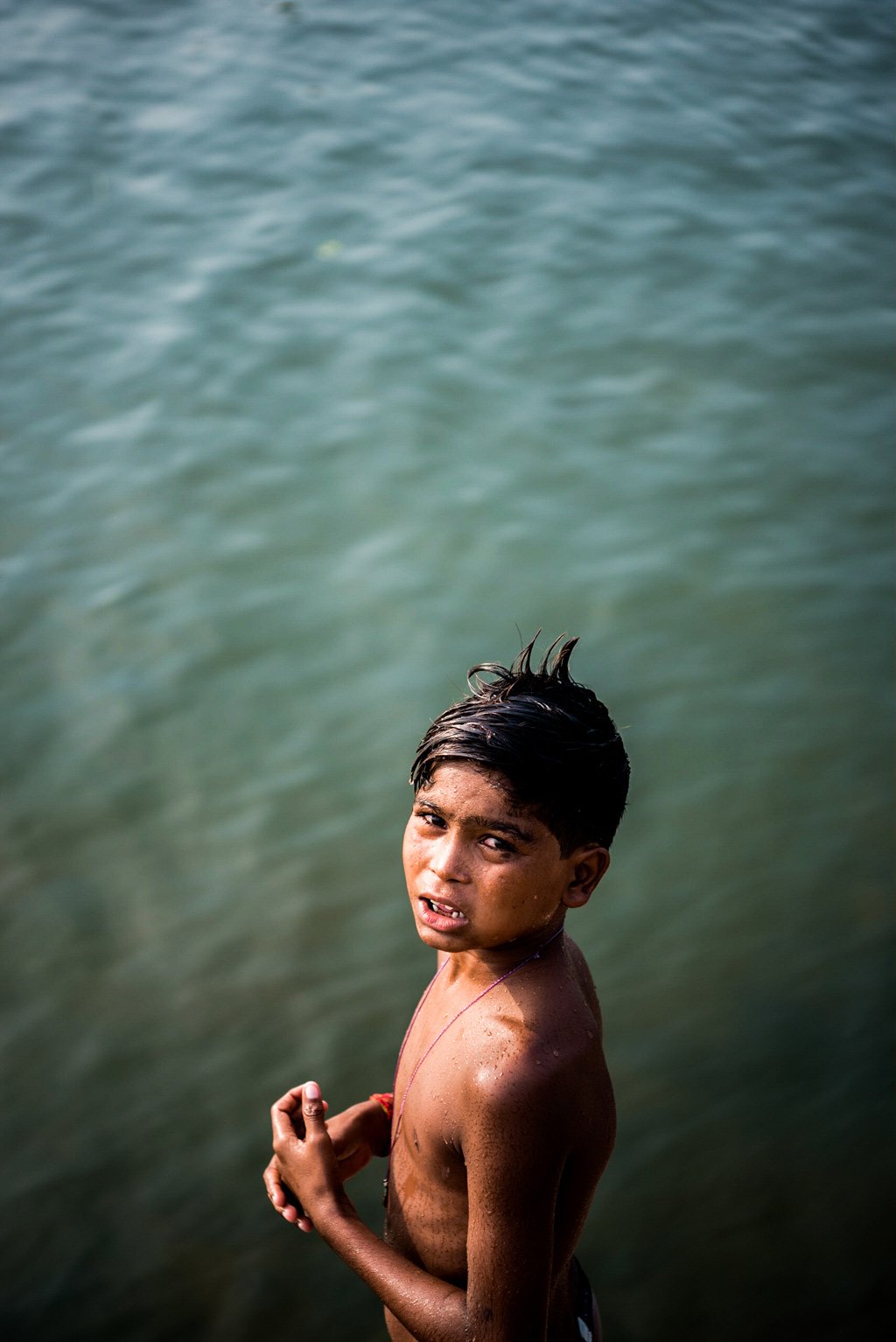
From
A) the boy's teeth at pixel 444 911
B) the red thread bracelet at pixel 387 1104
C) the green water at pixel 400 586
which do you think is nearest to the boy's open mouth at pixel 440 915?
the boy's teeth at pixel 444 911

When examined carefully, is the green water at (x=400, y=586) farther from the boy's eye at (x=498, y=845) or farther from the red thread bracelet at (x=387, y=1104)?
the boy's eye at (x=498, y=845)

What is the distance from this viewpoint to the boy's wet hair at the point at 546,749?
4.27ft

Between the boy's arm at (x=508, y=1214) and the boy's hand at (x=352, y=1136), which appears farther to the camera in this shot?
the boy's hand at (x=352, y=1136)

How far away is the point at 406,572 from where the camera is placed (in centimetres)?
384

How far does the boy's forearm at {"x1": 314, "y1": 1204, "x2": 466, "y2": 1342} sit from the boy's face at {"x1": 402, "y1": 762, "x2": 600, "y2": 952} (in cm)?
35

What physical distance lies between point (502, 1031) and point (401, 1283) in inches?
11.9

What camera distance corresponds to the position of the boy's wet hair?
130 centimetres

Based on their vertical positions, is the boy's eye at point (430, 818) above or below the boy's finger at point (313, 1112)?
above

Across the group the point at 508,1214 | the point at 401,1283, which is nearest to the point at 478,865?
the point at 508,1214

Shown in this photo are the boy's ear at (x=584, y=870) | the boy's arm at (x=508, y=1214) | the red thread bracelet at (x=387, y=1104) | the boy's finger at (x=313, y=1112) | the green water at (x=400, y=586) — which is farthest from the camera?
the green water at (x=400, y=586)

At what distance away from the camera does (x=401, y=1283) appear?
1.36m

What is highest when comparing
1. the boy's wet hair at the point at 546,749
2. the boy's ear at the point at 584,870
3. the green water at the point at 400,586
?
the boy's wet hair at the point at 546,749

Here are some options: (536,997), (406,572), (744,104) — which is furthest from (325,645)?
(744,104)

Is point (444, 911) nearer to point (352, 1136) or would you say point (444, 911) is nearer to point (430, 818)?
point (430, 818)
